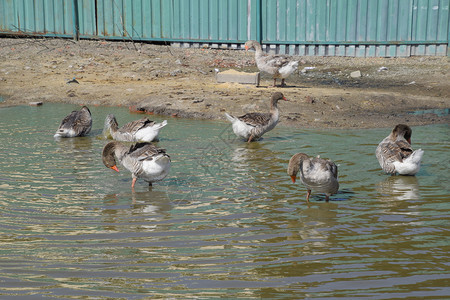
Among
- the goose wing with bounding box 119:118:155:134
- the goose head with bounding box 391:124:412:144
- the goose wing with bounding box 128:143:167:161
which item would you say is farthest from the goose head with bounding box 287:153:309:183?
the goose wing with bounding box 119:118:155:134

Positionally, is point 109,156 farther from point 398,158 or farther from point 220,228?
point 398,158

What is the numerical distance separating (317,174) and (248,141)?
472 cm

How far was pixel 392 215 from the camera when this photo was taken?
7.27m

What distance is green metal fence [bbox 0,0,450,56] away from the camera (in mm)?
→ 21500

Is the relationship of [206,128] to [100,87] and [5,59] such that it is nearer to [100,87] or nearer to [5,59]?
[100,87]

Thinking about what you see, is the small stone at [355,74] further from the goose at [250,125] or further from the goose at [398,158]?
the goose at [398,158]

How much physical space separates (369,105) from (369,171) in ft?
20.2

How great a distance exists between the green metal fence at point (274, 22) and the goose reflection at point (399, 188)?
13555 mm

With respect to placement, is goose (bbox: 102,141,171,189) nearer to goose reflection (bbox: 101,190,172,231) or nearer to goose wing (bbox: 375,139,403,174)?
goose reflection (bbox: 101,190,172,231)

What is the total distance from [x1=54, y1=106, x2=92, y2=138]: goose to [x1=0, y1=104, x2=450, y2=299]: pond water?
3.37 ft


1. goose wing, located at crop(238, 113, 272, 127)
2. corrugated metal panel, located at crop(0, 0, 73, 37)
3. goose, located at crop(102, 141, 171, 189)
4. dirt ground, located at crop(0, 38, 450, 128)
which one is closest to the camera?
goose, located at crop(102, 141, 171, 189)

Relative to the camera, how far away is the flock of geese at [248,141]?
784cm

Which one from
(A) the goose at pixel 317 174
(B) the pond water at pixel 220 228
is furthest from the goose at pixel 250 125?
(A) the goose at pixel 317 174

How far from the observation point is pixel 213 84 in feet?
57.8
